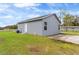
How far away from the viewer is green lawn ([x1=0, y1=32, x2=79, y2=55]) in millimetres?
3115

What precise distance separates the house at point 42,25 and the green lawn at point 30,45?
83 mm

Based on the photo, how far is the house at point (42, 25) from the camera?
3.19 m

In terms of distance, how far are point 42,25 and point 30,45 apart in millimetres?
299

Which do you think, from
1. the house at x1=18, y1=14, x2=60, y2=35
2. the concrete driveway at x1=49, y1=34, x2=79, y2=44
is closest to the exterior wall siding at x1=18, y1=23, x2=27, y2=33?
the house at x1=18, y1=14, x2=60, y2=35

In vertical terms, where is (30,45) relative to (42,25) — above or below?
below

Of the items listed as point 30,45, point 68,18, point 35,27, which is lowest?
point 30,45

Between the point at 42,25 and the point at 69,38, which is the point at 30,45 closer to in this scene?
the point at 42,25

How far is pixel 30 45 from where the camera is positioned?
3148 millimetres

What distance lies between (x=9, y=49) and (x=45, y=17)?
0.61 metres

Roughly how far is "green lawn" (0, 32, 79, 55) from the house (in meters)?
0.08

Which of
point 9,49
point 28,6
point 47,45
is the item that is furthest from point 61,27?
point 9,49

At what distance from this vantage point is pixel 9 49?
3.11 metres

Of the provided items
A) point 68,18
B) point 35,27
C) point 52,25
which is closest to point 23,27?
point 35,27
